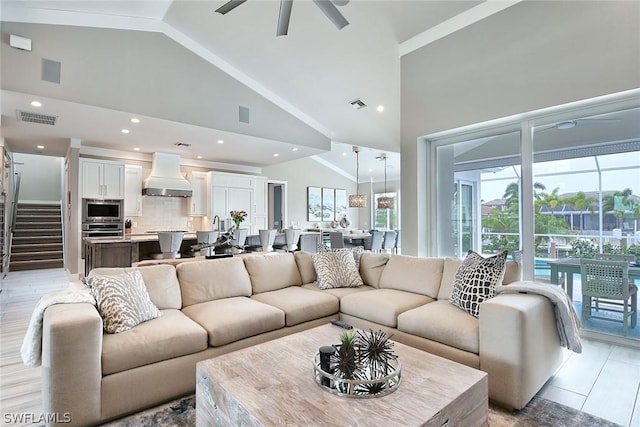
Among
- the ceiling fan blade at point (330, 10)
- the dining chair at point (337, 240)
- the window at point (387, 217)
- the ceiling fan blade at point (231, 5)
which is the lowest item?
the dining chair at point (337, 240)

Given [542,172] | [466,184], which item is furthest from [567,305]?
[466,184]

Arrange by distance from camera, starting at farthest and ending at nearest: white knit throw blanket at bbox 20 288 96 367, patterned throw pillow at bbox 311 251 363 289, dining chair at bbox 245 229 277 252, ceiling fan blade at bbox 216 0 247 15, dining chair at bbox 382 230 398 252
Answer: dining chair at bbox 382 230 398 252, dining chair at bbox 245 229 277 252, patterned throw pillow at bbox 311 251 363 289, ceiling fan blade at bbox 216 0 247 15, white knit throw blanket at bbox 20 288 96 367

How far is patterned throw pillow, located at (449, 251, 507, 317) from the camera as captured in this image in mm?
2461

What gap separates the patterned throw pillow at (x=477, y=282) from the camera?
8.07 feet

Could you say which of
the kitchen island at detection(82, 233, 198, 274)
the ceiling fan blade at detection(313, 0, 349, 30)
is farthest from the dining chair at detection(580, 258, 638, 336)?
the kitchen island at detection(82, 233, 198, 274)

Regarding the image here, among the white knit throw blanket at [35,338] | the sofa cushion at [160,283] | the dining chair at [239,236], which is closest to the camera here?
the white knit throw blanket at [35,338]

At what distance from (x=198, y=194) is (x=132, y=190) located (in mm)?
1431

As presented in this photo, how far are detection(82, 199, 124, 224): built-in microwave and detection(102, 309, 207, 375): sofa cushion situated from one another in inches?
193

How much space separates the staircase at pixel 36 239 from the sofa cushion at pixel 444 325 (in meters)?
8.44

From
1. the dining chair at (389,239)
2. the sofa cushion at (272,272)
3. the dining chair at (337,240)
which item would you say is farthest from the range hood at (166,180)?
the dining chair at (389,239)

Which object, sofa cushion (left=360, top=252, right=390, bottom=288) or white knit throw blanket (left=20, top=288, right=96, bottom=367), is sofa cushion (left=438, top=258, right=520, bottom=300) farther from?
white knit throw blanket (left=20, top=288, right=96, bottom=367)

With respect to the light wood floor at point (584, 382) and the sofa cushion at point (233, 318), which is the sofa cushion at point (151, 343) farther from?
the light wood floor at point (584, 382)

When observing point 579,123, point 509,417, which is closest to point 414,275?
point 509,417

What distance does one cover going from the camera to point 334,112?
246 inches
